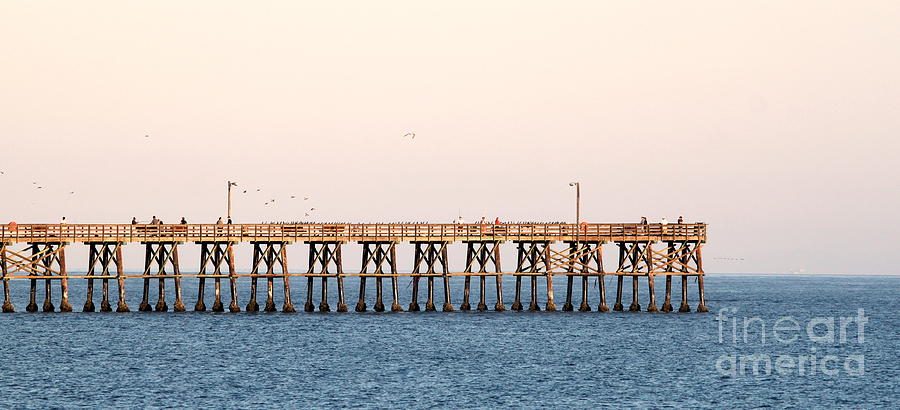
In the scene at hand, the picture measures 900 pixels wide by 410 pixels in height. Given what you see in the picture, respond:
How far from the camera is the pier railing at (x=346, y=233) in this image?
61938mm

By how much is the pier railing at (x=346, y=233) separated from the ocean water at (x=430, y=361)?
178 inches

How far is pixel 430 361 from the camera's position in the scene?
4806 centimetres

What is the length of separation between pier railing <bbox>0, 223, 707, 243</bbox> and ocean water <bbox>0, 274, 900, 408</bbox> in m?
4.52

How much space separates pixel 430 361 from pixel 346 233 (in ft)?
54.1

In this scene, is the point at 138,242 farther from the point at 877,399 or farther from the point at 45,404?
the point at 877,399

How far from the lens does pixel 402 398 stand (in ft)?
127

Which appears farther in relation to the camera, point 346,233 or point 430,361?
point 346,233

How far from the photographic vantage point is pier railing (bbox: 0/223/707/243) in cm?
6194

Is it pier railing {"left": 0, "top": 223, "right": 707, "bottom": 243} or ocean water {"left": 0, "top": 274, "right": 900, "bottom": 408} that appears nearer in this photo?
ocean water {"left": 0, "top": 274, "right": 900, "bottom": 408}

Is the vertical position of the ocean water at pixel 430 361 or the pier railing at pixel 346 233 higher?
the pier railing at pixel 346 233

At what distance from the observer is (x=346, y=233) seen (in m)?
63.1

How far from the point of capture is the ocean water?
128ft

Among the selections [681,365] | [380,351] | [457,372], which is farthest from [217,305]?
[681,365]

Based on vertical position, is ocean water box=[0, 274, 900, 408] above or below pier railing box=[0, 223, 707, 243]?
below
